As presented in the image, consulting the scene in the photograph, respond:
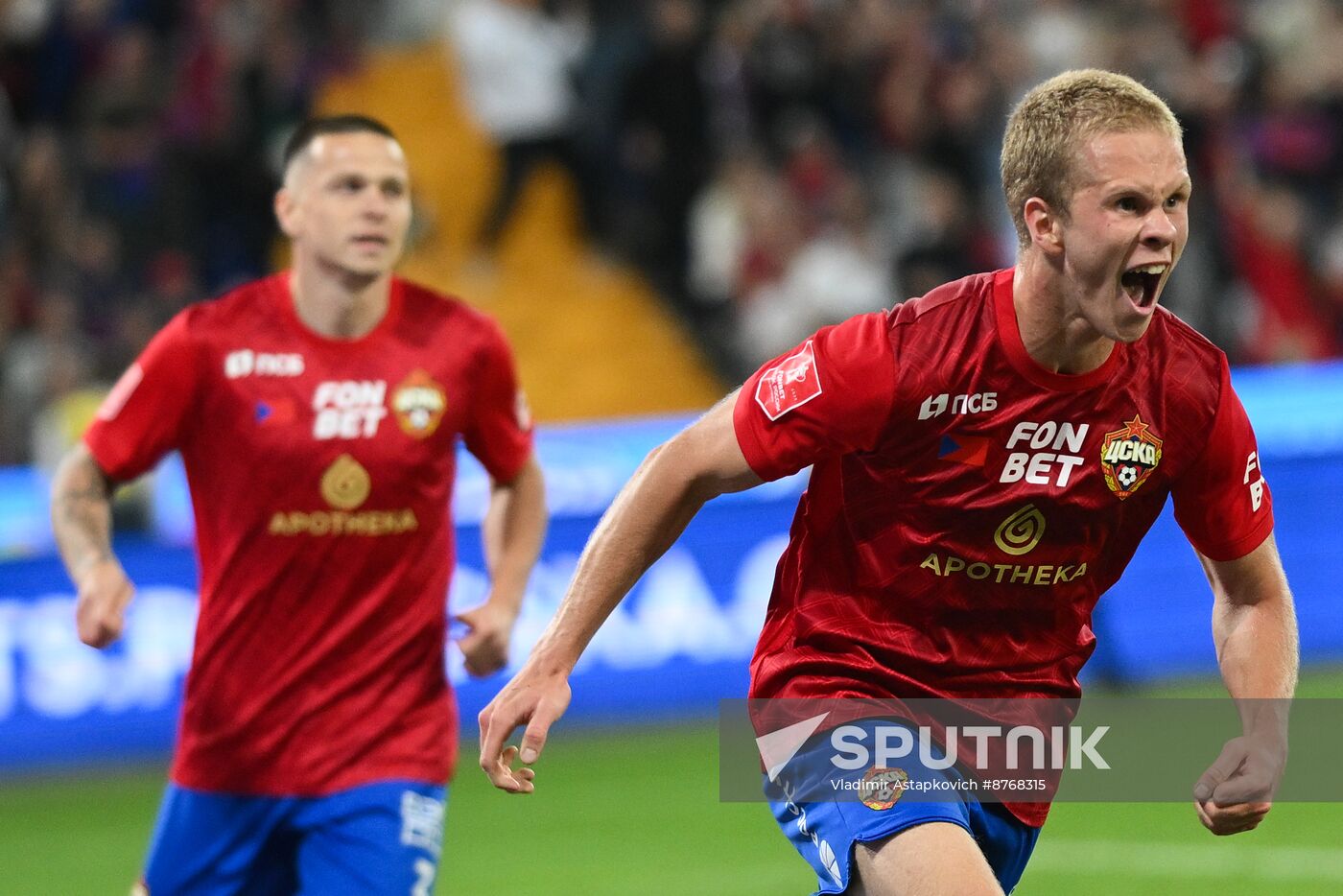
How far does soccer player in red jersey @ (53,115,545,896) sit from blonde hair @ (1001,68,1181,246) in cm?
231

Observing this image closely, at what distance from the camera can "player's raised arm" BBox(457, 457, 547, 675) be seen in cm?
618

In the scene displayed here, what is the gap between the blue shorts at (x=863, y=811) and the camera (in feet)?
15.0

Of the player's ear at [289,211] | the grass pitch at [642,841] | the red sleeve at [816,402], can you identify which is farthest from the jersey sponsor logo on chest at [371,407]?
the grass pitch at [642,841]

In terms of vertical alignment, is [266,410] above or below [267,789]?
above

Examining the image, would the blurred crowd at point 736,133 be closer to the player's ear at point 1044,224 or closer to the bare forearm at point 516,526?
the bare forearm at point 516,526

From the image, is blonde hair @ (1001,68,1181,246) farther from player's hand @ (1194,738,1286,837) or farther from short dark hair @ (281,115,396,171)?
short dark hair @ (281,115,396,171)

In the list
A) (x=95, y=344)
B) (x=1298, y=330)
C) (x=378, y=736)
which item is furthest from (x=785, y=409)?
(x=1298, y=330)

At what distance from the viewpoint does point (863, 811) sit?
459 cm

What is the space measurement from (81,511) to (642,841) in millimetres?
4384

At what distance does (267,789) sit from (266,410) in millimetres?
1124

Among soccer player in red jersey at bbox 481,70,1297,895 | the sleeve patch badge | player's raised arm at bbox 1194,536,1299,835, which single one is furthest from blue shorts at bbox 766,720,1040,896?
the sleeve patch badge

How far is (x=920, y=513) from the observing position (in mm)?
4773

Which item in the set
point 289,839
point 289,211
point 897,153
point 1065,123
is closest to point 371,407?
point 289,211

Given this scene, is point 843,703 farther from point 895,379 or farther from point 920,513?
point 895,379
